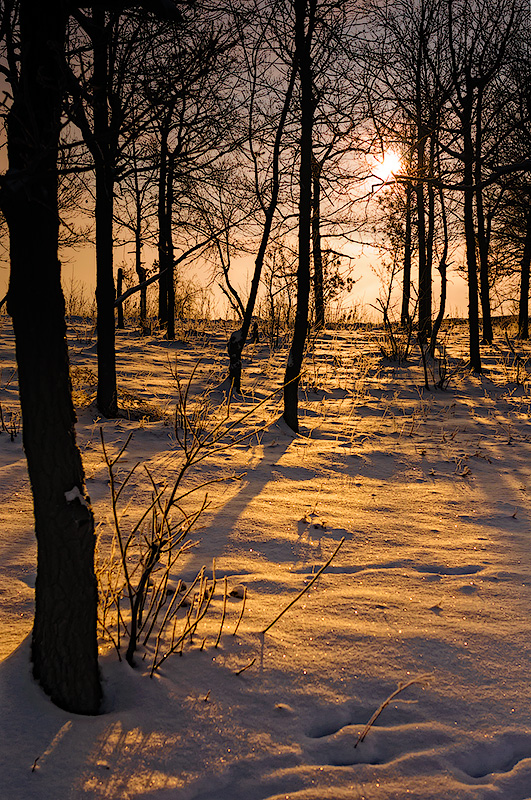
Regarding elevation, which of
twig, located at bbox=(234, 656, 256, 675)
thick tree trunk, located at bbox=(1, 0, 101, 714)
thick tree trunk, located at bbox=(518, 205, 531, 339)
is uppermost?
thick tree trunk, located at bbox=(518, 205, 531, 339)

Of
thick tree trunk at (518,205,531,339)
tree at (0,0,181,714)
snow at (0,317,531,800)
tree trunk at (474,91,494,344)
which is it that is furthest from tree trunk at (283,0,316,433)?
thick tree trunk at (518,205,531,339)

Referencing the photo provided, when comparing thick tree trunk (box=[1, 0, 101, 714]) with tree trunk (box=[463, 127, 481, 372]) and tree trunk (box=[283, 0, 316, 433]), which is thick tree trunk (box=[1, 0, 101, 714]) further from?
tree trunk (box=[463, 127, 481, 372])

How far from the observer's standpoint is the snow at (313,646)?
1.75 metres

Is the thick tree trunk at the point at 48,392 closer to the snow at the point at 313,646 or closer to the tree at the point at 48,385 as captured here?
the tree at the point at 48,385

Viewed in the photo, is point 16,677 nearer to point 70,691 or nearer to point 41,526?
point 70,691

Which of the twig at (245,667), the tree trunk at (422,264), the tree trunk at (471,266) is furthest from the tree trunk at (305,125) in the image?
the tree trunk at (422,264)

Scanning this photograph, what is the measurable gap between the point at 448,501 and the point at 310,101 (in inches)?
171

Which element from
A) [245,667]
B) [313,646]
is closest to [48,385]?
[245,667]

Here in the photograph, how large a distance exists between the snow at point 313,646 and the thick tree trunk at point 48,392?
0.58ft

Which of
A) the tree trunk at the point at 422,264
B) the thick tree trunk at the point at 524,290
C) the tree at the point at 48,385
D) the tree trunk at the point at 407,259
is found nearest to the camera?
the tree at the point at 48,385

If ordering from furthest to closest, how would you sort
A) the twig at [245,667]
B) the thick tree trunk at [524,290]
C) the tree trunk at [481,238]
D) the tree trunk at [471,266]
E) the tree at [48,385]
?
the thick tree trunk at [524,290] → the tree trunk at [481,238] → the tree trunk at [471,266] → the twig at [245,667] → the tree at [48,385]

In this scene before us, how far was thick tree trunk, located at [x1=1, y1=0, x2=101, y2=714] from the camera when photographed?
5.53ft

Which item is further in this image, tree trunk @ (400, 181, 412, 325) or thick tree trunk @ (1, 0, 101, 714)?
→ tree trunk @ (400, 181, 412, 325)

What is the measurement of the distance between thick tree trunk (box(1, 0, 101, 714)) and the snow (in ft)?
0.58
